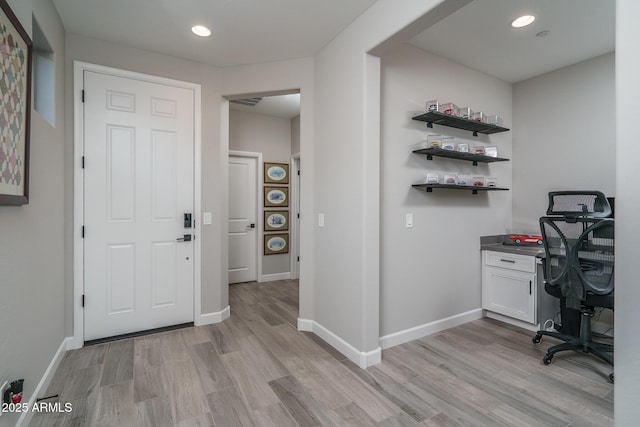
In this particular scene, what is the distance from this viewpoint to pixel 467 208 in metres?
3.21

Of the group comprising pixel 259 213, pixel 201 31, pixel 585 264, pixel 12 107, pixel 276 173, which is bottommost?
pixel 585 264

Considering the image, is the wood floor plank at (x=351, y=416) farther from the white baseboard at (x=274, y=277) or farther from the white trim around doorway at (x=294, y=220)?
the white trim around doorway at (x=294, y=220)

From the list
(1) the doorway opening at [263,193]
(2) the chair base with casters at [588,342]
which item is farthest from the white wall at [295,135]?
(2) the chair base with casters at [588,342]

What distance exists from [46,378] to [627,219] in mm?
3181

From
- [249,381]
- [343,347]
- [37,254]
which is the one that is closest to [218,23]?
[37,254]

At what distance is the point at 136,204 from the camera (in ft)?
9.23

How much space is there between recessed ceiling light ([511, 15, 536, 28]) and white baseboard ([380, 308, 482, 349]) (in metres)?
2.70

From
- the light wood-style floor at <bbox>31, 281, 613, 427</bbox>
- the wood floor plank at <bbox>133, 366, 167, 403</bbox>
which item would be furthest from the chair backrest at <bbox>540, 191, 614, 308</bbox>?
the wood floor plank at <bbox>133, 366, 167, 403</bbox>

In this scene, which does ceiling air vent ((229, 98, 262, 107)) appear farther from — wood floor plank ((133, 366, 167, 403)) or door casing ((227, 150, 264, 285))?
wood floor plank ((133, 366, 167, 403))

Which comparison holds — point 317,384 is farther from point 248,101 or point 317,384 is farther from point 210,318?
point 248,101

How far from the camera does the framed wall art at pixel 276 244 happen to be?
5074 millimetres

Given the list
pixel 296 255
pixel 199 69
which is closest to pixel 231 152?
pixel 199 69

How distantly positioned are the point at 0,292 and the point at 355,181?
2.13 m

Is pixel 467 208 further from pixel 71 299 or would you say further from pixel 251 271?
pixel 71 299
